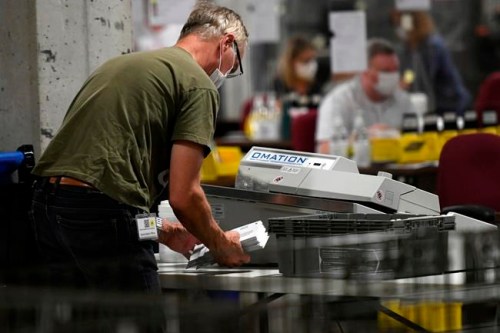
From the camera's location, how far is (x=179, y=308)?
2441 millimetres

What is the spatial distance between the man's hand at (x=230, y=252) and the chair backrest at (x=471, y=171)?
2.52m

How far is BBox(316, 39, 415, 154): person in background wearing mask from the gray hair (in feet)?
18.5

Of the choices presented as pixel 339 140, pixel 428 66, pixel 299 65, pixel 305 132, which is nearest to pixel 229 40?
pixel 339 140

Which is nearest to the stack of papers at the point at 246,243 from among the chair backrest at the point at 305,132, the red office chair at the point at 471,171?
the red office chair at the point at 471,171

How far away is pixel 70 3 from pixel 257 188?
1.12 metres

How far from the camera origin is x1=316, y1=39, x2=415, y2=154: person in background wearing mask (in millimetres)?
10219

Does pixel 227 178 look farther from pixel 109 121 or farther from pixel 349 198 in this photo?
pixel 109 121

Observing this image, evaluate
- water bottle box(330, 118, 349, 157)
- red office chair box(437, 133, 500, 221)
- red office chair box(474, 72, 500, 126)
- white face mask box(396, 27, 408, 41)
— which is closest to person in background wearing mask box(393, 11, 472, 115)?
white face mask box(396, 27, 408, 41)

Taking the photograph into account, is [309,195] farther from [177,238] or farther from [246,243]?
[177,238]

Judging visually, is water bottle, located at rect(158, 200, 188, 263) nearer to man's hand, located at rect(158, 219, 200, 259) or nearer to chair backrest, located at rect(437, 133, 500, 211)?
man's hand, located at rect(158, 219, 200, 259)

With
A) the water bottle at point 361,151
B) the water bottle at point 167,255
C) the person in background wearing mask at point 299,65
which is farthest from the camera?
the person in background wearing mask at point 299,65

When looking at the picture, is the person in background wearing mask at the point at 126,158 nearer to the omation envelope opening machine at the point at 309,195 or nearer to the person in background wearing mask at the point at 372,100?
the omation envelope opening machine at the point at 309,195

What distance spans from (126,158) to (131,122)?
0.40 ft

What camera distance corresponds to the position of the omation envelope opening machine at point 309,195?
4750mm
